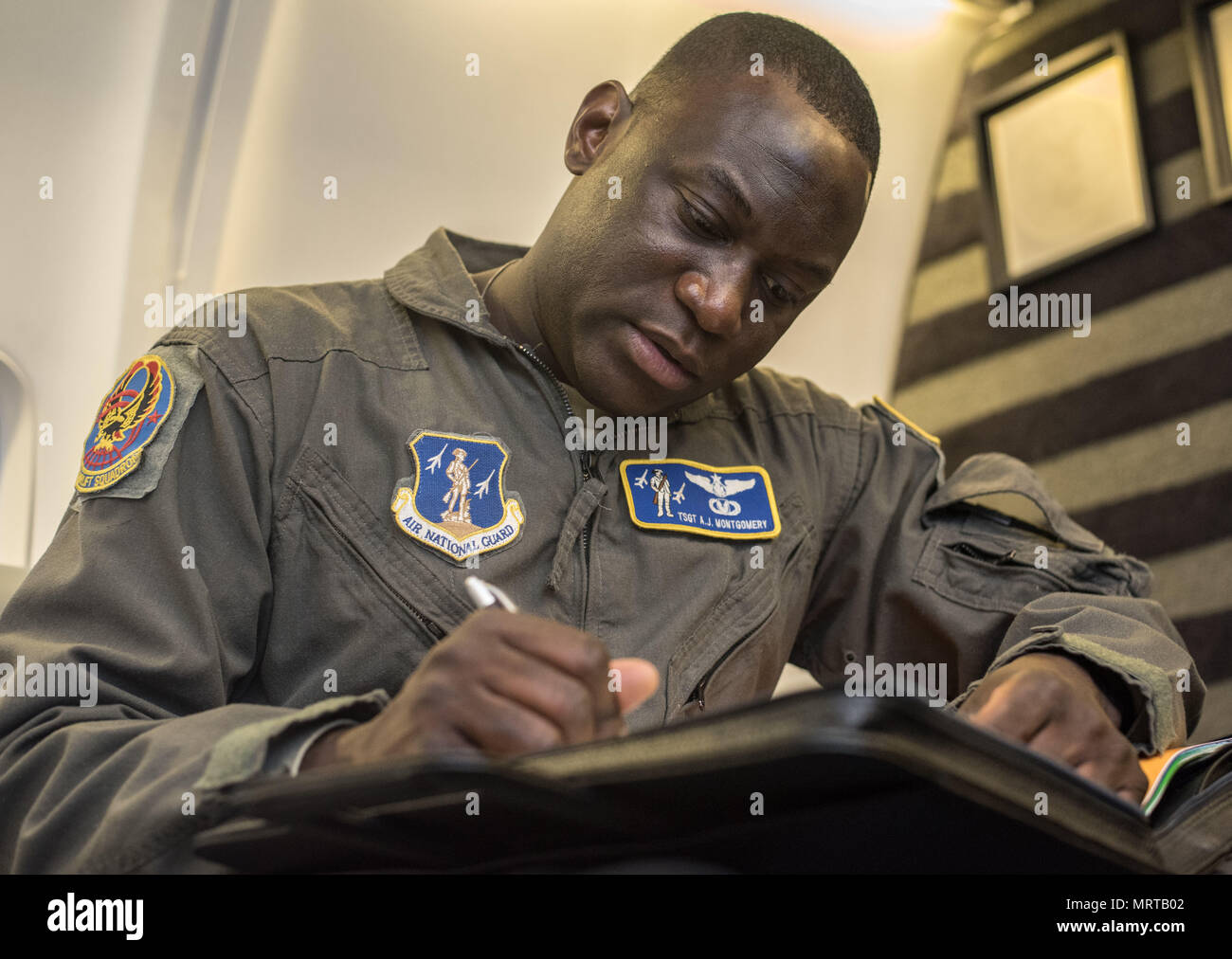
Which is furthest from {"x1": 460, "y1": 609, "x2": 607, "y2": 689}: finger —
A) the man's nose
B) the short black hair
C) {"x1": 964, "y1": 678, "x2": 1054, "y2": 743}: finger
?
the short black hair

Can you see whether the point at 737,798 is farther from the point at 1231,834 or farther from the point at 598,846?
the point at 1231,834

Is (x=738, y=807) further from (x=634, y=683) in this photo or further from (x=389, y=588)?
(x=389, y=588)

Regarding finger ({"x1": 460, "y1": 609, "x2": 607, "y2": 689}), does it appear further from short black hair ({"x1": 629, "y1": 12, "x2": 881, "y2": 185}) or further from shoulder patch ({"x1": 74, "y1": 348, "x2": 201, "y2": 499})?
short black hair ({"x1": 629, "y1": 12, "x2": 881, "y2": 185})

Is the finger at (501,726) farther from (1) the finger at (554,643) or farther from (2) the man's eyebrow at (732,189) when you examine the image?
(2) the man's eyebrow at (732,189)

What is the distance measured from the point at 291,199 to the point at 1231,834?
3.76 feet

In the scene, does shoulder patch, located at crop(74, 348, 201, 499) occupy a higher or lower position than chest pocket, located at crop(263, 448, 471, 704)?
higher

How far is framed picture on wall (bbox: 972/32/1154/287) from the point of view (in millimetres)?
1714

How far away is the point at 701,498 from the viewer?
3.89 feet

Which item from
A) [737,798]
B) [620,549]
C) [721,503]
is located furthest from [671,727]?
[721,503]

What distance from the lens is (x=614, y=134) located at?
119cm

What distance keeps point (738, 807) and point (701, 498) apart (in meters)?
0.64

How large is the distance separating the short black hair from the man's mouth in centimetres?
24

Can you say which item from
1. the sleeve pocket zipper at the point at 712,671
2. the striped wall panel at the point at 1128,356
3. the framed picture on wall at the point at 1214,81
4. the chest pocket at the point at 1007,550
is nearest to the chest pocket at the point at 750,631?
the sleeve pocket zipper at the point at 712,671

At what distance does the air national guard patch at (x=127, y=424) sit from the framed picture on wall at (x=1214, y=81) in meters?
1.31
